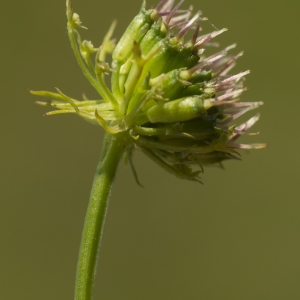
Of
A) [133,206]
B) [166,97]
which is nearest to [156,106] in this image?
[166,97]

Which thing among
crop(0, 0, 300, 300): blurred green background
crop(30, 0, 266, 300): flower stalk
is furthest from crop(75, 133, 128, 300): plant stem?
crop(0, 0, 300, 300): blurred green background

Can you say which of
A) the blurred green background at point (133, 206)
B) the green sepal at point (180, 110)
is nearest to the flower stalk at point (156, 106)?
the green sepal at point (180, 110)

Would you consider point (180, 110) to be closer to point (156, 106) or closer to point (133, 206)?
point (156, 106)

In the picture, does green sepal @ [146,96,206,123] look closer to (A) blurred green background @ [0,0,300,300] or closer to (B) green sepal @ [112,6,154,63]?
(B) green sepal @ [112,6,154,63]

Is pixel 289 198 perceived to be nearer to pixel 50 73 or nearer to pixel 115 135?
pixel 50 73

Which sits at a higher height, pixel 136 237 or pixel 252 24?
pixel 252 24

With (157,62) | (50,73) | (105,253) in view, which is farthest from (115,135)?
(50,73)
